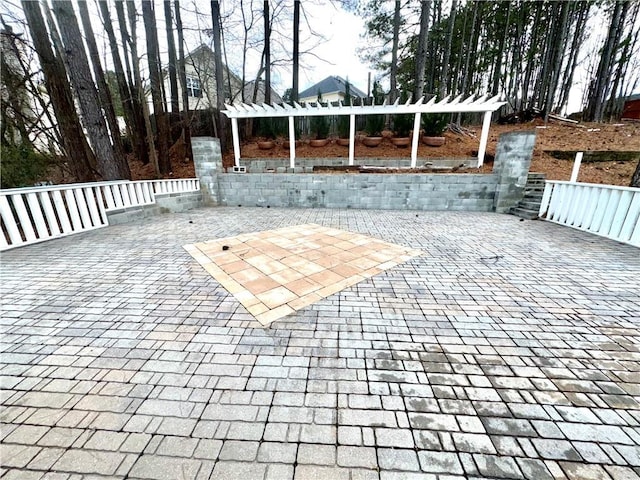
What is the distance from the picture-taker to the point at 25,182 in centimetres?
578

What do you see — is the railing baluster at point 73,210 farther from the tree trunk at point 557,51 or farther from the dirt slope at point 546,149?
the tree trunk at point 557,51

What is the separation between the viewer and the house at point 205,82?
1139 cm

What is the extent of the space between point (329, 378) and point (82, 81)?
7711 millimetres

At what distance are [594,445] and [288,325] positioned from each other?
1.76 meters

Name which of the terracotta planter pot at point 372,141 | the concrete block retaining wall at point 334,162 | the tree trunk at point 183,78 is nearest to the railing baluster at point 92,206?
the concrete block retaining wall at point 334,162

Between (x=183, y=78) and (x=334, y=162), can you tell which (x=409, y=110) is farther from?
(x=183, y=78)

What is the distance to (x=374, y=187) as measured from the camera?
269 inches

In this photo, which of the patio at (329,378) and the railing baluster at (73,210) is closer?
the patio at (329,378)

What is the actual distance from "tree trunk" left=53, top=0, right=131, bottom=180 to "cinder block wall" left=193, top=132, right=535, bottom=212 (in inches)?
77.7

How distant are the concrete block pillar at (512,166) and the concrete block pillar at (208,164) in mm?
6900

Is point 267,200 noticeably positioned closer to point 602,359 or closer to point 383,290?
point 383,290

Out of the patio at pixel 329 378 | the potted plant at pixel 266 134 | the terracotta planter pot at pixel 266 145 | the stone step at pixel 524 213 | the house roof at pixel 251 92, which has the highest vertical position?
the house roof at pixel 251 92

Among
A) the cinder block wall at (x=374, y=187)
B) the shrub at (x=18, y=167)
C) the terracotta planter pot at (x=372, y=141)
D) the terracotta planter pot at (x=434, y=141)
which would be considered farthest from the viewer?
the terracotta planter pot at (x=372, y=141)

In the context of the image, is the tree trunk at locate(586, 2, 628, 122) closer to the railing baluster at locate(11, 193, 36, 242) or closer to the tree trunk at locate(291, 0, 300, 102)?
the tree trunk at locate(291, 0, 300, 102)
